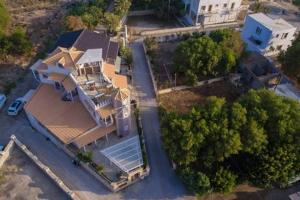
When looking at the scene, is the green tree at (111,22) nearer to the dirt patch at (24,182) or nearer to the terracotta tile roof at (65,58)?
the terracotta tile roof at (65,58)

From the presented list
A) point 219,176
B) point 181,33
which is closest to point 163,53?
point 181,33

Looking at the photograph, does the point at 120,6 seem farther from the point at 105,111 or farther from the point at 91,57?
the point at 105,111

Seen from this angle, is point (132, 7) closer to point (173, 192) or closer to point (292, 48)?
point (292, 48)

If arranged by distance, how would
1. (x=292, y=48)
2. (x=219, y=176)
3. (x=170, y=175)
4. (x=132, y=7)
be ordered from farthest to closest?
(x=132, y=7), (x=292, y=48), (x=170, y=175), (x=219, y=176)

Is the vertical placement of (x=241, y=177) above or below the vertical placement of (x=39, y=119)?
below

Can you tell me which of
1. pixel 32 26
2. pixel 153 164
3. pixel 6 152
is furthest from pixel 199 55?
pixel 32 26

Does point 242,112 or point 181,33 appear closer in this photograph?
point 242,112

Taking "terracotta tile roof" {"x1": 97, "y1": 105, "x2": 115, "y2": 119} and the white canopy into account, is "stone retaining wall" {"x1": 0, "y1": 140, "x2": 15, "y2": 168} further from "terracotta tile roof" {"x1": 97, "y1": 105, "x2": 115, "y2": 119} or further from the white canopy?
the white canopy
